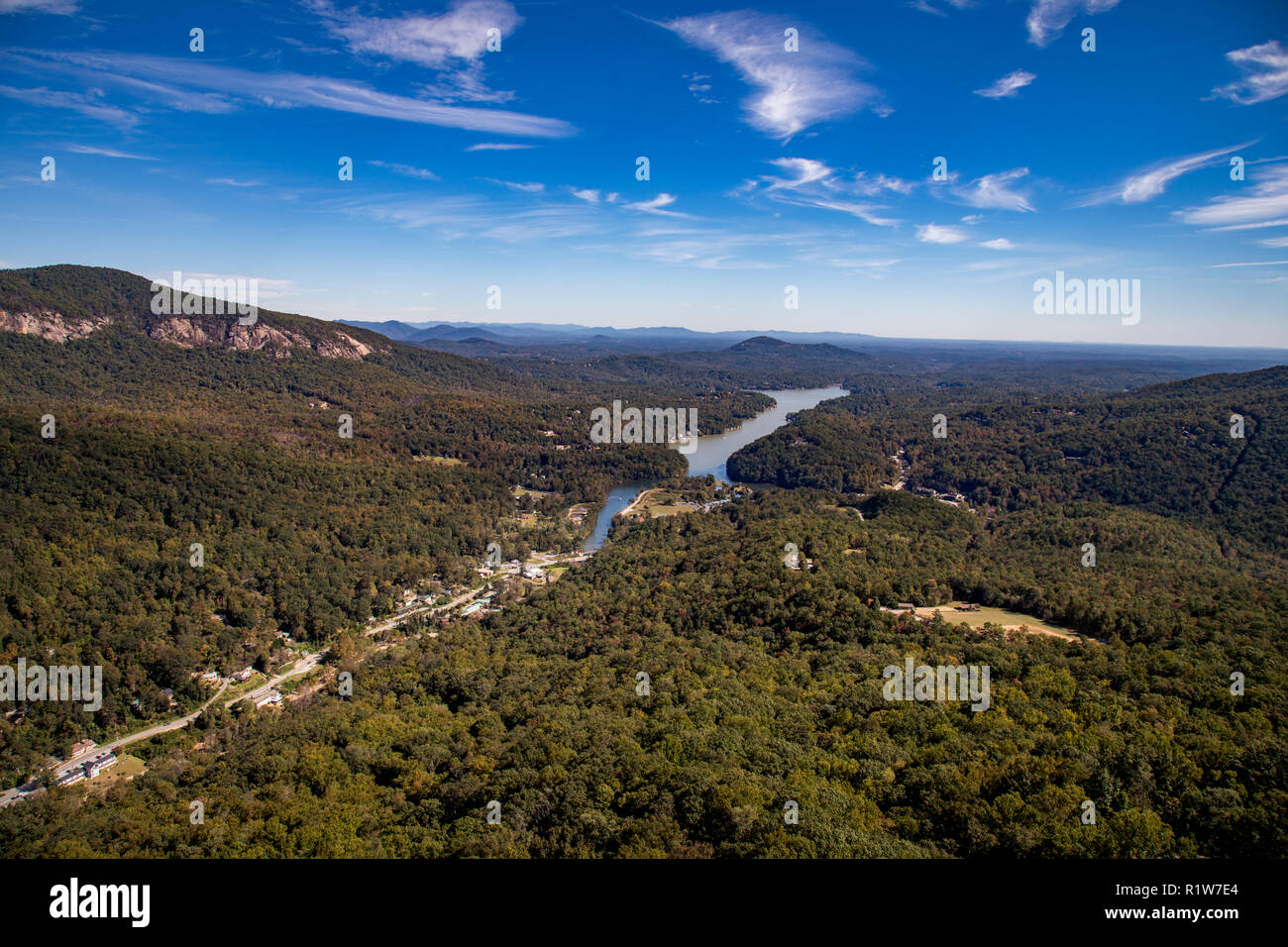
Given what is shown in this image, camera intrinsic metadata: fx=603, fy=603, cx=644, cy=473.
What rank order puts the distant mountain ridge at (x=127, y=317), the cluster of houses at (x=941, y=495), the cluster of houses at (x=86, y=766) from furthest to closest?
1. the distant mountain ridge at (x=127, y=317)
2. the cluster of houses at (x=941, y=495)
3. the cluster of houses at (x=86, y=766)

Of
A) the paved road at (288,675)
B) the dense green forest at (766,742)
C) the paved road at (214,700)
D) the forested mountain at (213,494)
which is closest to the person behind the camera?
the dense green forest at (766,742)

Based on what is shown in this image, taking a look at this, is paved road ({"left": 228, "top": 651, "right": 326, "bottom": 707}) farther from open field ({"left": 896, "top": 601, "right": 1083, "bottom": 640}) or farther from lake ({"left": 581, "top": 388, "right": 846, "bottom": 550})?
open field ({"left": 896, "top": 601, "right": 1083, "bottom": 640})

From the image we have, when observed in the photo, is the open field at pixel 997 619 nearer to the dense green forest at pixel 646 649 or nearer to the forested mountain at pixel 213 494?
the dense green forest at pixel 646 649

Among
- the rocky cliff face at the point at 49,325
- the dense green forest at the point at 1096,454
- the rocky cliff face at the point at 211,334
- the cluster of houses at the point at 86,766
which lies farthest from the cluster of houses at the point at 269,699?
the rocky cliff face at the point at 49,325

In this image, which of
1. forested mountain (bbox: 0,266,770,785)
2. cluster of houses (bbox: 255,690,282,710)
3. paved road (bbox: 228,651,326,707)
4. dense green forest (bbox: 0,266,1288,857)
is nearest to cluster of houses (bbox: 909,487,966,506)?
dense green forest (bbox: 0,266,1288,857)

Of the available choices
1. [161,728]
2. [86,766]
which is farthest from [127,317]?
[86,766]

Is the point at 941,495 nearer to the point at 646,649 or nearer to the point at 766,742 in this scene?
the point at 646,649

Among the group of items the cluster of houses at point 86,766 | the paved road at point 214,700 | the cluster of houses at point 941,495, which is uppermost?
the cluster of houses at point 941,495
